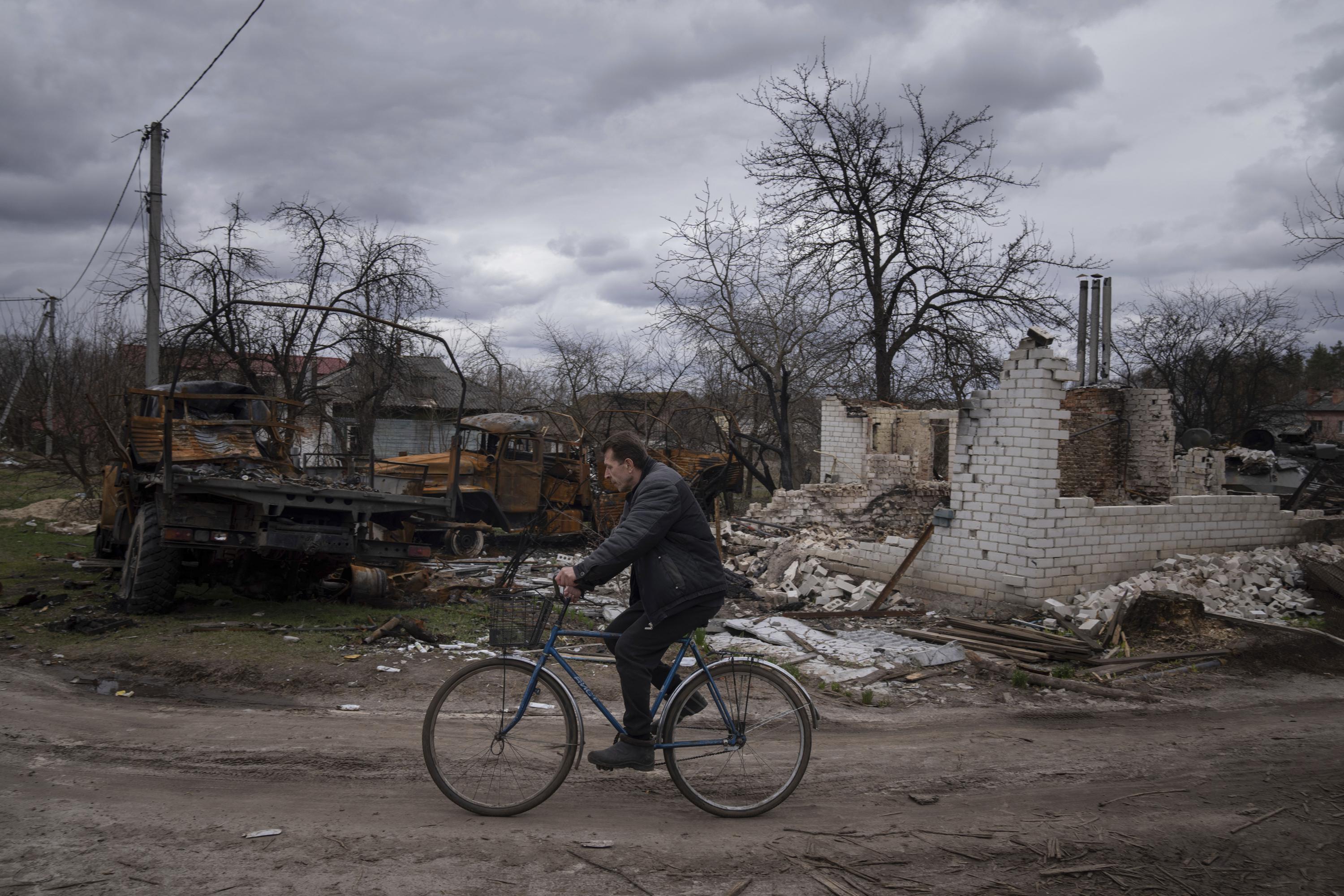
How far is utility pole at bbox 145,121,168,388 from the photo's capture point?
13.6m

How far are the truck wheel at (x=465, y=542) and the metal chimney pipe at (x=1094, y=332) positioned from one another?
45.1ft

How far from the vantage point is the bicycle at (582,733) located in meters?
3.92

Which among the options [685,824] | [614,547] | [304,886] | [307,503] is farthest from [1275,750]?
[307,503]

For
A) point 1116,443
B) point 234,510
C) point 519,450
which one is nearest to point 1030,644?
point 234,510

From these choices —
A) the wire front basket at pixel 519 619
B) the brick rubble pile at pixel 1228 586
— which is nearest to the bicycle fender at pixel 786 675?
the wire front basket at pixel 519 619

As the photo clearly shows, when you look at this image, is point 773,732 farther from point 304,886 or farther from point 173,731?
point 173,731

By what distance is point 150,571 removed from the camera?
7941 mm

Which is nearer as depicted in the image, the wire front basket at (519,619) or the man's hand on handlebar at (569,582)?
the man's hand on handlebar at (569,582)

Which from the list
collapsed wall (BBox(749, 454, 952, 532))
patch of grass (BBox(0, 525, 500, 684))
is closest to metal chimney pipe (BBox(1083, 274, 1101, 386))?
collapsed wall (BBox(749, 454, 952, 532))

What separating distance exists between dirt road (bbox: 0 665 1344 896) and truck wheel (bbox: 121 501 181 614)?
212 centimetres

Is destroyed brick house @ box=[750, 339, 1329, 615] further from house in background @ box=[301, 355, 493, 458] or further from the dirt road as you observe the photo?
house in background @ box=[301, 355, 493, 458]

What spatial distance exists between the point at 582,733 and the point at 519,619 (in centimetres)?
93

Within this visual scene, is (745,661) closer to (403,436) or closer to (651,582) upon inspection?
(651,582)

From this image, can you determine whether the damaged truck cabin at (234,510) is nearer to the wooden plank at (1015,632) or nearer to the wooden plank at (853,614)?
the wooden plank at (853,614)
